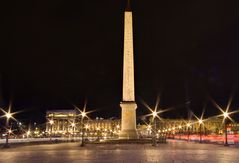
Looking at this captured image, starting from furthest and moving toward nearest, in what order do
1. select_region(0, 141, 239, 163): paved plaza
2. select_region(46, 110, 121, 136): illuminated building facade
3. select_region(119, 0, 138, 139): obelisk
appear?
select_region(46, 110, 121, 136): illuminated building facade < select_region(119, 0, 138, 139): obelisk < select_region(0, 141, 239, 163): paved plaza

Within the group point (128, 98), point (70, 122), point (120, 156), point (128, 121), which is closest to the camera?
point (120, 156)

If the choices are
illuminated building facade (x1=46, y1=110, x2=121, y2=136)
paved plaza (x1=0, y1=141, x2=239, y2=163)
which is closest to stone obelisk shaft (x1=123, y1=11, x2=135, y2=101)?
paved plaza (x1=0, y1=141, x2=239, y2=163)

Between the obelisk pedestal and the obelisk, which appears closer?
the obelisk

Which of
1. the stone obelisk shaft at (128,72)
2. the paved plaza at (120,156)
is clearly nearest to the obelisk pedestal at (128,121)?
the stone obelisk shaft at (128,72)

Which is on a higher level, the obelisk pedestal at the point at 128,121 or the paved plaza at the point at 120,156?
the obelisk pedestal at the point at 128,121

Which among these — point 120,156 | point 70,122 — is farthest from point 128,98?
point 70,122

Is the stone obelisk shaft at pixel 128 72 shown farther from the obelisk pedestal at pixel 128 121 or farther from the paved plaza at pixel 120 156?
the paved plaza at pixel 120 156

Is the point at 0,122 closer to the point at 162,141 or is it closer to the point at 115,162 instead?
the point at 162,141

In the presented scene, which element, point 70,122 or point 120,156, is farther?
point 70,122

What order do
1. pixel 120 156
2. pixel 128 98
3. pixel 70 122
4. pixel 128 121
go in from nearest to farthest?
pixel 120 156 → pixel 128 98 → pixel 128 121 → pixel 70 122

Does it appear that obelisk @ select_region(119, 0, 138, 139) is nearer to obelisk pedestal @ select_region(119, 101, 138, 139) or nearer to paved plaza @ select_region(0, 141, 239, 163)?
obelisk pedestal @ select_region(119, 101, 138, 139)

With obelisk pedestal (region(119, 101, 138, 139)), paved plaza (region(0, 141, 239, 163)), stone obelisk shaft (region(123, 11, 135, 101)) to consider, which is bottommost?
paved plaza (region(0, 141, 239, 163))

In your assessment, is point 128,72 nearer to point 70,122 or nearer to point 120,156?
point 120,156

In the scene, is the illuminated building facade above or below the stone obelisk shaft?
below
